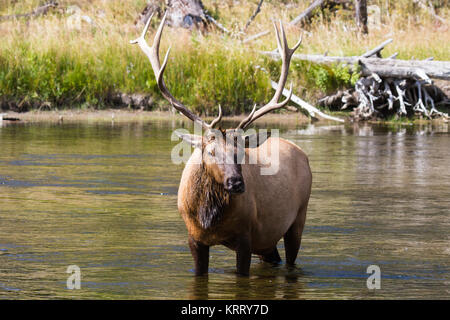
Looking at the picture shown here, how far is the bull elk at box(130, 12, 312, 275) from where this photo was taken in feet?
21.3

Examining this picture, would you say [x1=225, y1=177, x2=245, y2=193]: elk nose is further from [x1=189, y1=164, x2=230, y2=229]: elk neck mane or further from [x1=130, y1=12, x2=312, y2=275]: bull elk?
[x1=189, y1=164, x2=230, y2=229]: elk neck mane

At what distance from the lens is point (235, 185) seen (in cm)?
626

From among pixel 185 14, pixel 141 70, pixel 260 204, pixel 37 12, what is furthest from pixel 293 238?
pixel 37 12

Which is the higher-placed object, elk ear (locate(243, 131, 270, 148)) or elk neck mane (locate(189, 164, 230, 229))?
elk ear (locate(243, 131, 270, 148))

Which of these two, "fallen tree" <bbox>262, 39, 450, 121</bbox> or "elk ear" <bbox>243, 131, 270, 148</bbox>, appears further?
"fallen tree" <bbox>262, 39, 450, 121</bbox>

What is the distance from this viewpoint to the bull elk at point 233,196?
650 centimetres

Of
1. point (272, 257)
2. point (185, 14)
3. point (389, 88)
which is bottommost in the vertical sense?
point (272, 257)

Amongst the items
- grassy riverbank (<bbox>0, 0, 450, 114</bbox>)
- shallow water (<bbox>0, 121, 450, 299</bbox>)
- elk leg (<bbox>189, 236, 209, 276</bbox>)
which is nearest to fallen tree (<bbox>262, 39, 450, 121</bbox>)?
grassy riverbank (<bbox>0, 0, 450, 114</bbox>)

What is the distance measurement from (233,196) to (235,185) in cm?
31

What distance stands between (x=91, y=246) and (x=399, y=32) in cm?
1890

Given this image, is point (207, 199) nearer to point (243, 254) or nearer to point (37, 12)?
point (243, 254)

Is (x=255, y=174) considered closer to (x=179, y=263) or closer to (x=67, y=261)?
(x=179, y=263)

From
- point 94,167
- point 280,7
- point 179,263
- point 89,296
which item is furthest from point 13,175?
point 280,7

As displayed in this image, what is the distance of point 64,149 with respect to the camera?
48.9ft
